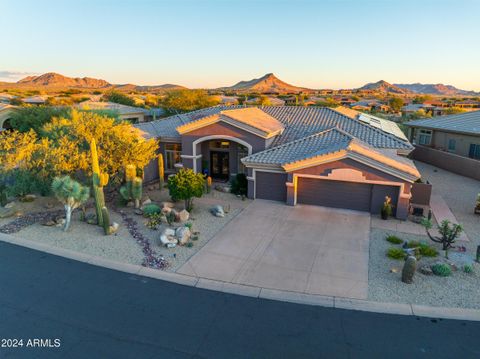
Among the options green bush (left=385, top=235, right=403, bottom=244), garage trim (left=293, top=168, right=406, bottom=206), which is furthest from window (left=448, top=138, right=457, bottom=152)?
green bush (left=385, top=235, right=403, bottom=244)

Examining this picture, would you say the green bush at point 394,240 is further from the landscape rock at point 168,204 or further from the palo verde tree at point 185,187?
the landscape rock at point 168,204

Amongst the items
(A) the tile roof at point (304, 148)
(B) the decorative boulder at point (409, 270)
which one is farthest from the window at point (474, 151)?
(B) the decorative boulder at point (409, 270)

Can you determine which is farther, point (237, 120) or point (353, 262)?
point (237, 120)

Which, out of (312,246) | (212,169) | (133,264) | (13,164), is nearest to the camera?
(133,264)

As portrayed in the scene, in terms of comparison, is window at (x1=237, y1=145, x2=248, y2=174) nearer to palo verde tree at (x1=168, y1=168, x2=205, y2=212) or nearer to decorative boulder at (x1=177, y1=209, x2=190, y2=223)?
palo verde tree at (x1=168, y1=168, x2=205, y2=212)

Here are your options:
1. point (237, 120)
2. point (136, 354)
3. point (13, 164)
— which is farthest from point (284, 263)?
point (13, 164)

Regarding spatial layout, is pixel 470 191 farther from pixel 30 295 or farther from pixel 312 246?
pixel 30 295

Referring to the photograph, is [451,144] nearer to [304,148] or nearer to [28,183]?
[304,148]
